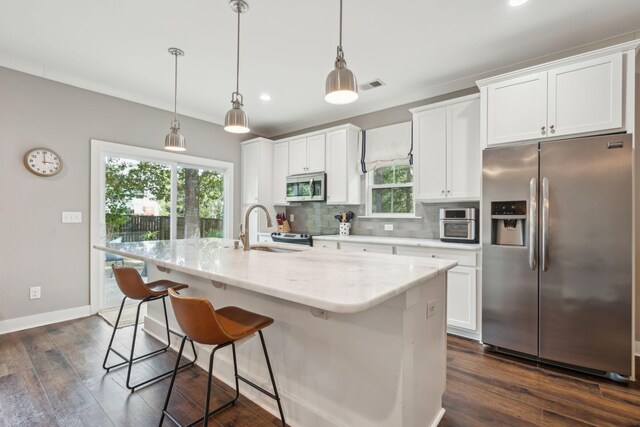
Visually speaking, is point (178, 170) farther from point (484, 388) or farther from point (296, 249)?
point (484, 388)

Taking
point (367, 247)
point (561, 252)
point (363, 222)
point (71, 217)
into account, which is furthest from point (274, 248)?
point (71, 217)

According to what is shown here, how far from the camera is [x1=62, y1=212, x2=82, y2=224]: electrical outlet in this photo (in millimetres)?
3449

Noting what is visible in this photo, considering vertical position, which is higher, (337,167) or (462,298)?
(337,167)

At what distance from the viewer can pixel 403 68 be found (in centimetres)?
322

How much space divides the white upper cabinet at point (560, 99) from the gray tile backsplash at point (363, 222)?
3.14ft

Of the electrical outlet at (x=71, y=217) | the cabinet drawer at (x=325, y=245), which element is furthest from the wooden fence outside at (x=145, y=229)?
A: the cabinet drawer at (x=325, y=245)

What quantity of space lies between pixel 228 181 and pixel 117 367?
3.19 meters

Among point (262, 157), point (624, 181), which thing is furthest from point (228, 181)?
point (624, 181)

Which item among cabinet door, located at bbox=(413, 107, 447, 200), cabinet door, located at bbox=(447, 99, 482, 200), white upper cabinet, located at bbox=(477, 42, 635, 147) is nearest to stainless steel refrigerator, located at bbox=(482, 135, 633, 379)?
white upper cabinet, located at bbox=(477, 42, 635, 147)

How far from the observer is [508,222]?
2.72 meters

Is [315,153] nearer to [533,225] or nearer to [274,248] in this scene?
[274,248]

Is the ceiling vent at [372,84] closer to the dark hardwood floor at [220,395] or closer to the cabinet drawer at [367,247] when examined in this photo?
the cabinet drawer at [367,247]

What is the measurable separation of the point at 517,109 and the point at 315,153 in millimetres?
2595

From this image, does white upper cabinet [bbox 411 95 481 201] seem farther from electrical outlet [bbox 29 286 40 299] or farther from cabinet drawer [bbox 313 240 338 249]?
electrical outlet [bbox 29 286 40 299]
